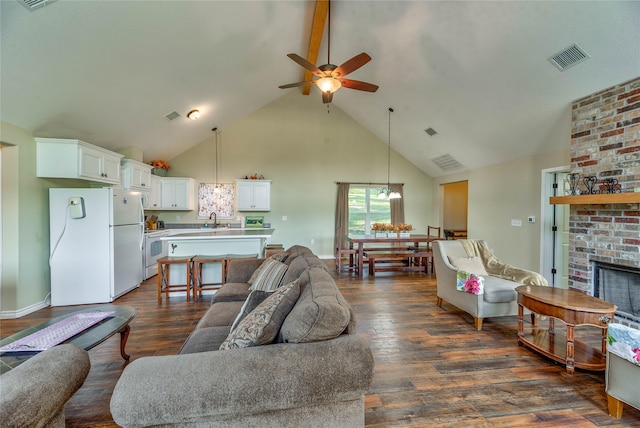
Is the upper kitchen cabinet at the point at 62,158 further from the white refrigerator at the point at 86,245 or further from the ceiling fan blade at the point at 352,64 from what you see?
the ceiling fan blade at the point at 352,64

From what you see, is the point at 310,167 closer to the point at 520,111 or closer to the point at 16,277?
the point at 520,111

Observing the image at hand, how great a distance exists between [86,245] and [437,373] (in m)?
4.53

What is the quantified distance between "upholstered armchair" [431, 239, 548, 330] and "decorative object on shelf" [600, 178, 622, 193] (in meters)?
1.21

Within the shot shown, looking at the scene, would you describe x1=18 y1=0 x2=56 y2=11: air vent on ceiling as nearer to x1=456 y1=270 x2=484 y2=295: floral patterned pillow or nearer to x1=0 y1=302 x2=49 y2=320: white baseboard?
x1=0 y1=302 x2=49 y2=320: white baseboard

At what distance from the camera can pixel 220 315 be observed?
7.27 feet

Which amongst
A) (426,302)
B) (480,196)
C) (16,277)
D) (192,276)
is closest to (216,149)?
(192,276)

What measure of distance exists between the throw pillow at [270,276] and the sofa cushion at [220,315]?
0.25m

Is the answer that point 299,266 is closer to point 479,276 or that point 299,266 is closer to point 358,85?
point 479,276

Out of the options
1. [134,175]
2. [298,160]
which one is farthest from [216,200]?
[298,160]

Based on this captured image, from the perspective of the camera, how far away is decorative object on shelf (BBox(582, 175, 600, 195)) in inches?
130

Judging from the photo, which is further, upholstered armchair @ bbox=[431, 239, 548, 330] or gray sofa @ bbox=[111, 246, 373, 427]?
upholstered armchair @ bbox=[431, 239, 548, 330]

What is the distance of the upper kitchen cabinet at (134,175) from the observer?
4.77m

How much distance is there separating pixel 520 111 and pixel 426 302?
3.14 meters

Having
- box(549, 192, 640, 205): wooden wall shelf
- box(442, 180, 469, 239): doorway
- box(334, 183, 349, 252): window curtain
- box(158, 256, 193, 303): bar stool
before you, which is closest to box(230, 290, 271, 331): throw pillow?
box(158, 256, 193, 303): bar stool
